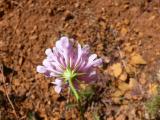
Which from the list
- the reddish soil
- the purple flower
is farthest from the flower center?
the reddish soil

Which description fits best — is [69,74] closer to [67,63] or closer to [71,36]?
[67,63]

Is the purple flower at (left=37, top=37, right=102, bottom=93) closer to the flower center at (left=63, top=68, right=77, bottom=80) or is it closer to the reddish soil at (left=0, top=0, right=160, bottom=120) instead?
the flower center at (left=63, top=68, right=77, bottom=80)

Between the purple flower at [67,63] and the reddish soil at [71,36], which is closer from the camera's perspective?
the purple flower at [67,63]

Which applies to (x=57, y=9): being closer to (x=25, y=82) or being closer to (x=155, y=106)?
(x=25, y=82)

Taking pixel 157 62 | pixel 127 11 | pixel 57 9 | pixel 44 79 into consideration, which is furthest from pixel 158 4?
pixel 44 79

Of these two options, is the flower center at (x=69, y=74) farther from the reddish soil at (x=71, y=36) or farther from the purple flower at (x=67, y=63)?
the reddish soil at (x=71, y=36)

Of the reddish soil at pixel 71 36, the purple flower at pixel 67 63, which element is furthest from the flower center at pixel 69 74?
the reddish soil at pixel 71 36

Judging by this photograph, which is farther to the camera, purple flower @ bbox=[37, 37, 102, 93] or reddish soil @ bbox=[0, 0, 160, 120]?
reddish soil @ bbox=[0, 0, 160, 120]
